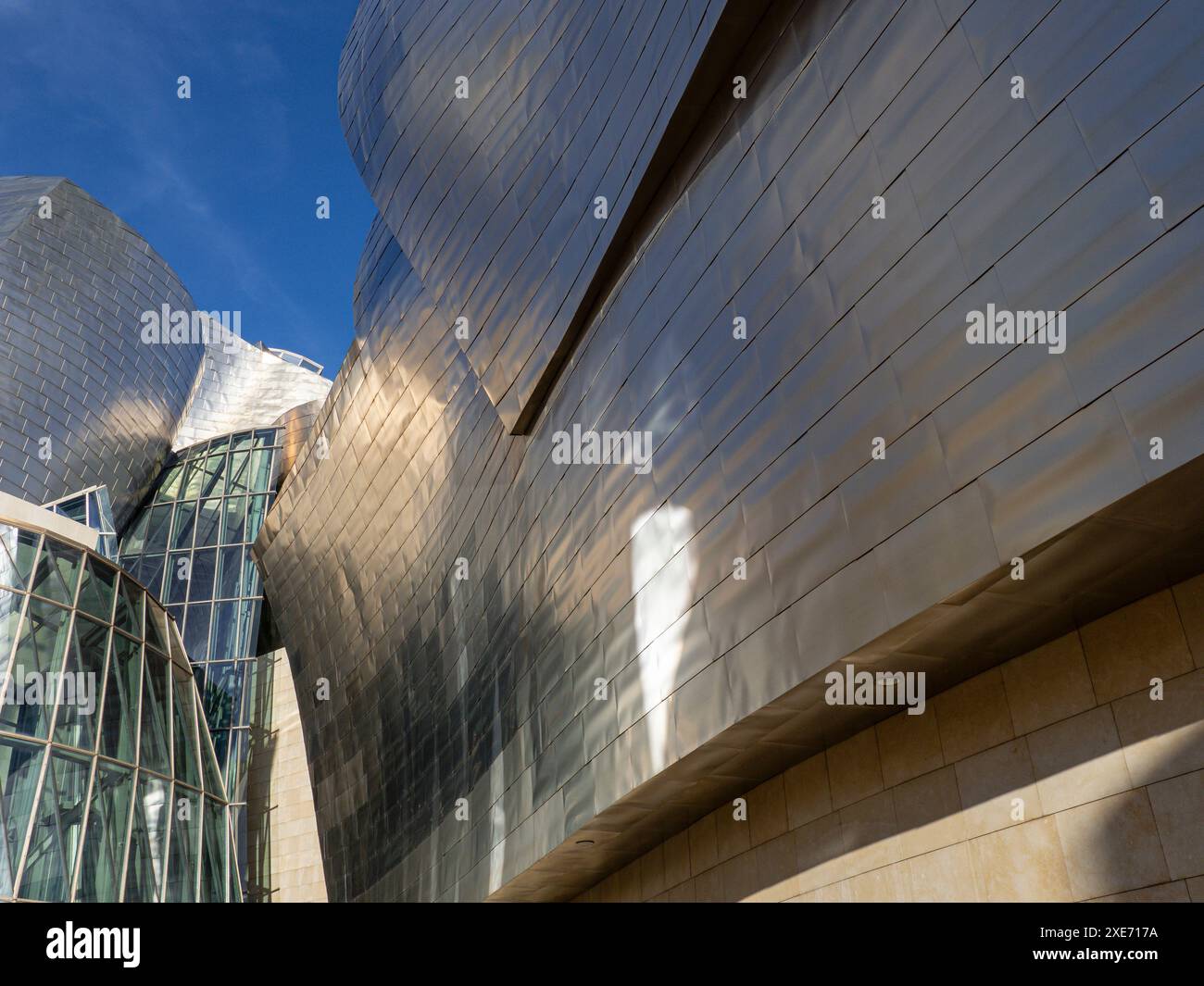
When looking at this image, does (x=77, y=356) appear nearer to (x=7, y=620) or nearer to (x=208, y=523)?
(x=208, y=523)

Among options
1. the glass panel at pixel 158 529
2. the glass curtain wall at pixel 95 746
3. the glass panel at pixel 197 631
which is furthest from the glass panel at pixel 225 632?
the glass curtain wall at pixel 95 746

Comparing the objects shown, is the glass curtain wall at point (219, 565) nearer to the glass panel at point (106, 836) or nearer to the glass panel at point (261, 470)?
the glass panel at point (261, 470)

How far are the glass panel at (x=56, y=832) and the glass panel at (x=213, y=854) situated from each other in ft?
15.4

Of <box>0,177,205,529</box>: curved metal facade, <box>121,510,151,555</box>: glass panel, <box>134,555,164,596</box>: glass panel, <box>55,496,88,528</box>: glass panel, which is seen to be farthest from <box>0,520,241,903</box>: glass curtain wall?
<box>0,177,205,529</box>: curved metal facade

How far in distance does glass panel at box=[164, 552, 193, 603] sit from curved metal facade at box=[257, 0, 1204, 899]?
19188 millimetres

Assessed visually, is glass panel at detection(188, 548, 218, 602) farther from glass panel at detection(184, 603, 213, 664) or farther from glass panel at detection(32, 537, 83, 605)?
glass panel at detection(32, 537, 83, 605)

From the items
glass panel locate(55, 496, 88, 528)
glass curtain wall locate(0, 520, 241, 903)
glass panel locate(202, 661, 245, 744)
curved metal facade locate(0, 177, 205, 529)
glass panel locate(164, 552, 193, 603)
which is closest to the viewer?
glass curtain wall locate(0, 520, 241, 903)

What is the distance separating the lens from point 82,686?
68.0 feet

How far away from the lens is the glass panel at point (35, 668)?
753 inches

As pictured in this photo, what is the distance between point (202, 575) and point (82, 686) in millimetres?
14180

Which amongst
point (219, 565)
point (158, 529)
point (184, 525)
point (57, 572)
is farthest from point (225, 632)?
point (57, 572)

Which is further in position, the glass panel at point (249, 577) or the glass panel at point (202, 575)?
the glass panel at point (202, 575)

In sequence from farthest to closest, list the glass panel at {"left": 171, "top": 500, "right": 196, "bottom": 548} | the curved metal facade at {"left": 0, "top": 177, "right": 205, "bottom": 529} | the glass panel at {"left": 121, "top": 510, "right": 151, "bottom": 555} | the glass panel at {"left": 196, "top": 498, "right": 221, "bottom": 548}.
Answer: the curved metal facade at {"left": 0, "top": 177, "right": 205, "bottom": 529}, the glass panel at {"left": 121, "top": 510, "right": 151, "bottom": 555}, the glass panel at {"left": 171, "top": 500, "right": 196, "bottom": 548}, the glass panel at {"left": 196, "top": 498, "right": 221, "bottom": 548}

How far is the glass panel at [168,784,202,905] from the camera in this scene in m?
22.0
